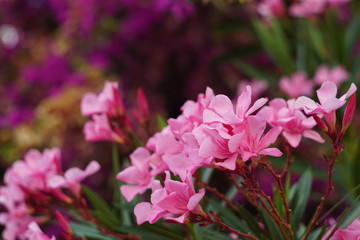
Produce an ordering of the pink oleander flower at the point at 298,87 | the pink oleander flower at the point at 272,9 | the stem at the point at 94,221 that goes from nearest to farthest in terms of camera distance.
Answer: the stem at the point at 94,221
the pink oleander flower at the point at 298,87
the pink oleander flower at the point at 272,9

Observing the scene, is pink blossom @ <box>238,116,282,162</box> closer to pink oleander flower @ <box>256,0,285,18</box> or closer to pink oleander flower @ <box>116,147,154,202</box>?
pink oleander flower @ <box>116,147,154,202</box>

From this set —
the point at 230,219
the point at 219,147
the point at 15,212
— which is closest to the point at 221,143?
the point at 219,147

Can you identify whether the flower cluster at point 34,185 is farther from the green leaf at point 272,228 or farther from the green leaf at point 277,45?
the green leaf at point 277,45

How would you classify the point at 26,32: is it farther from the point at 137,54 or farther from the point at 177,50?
the point at 177,50

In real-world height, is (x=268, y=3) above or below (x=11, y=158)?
above

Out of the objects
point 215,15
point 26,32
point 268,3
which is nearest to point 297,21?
point 268,3

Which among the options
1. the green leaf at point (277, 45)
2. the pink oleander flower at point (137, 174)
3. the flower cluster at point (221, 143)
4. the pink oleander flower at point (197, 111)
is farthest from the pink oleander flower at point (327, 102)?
the green leaf at point (277, 45)
